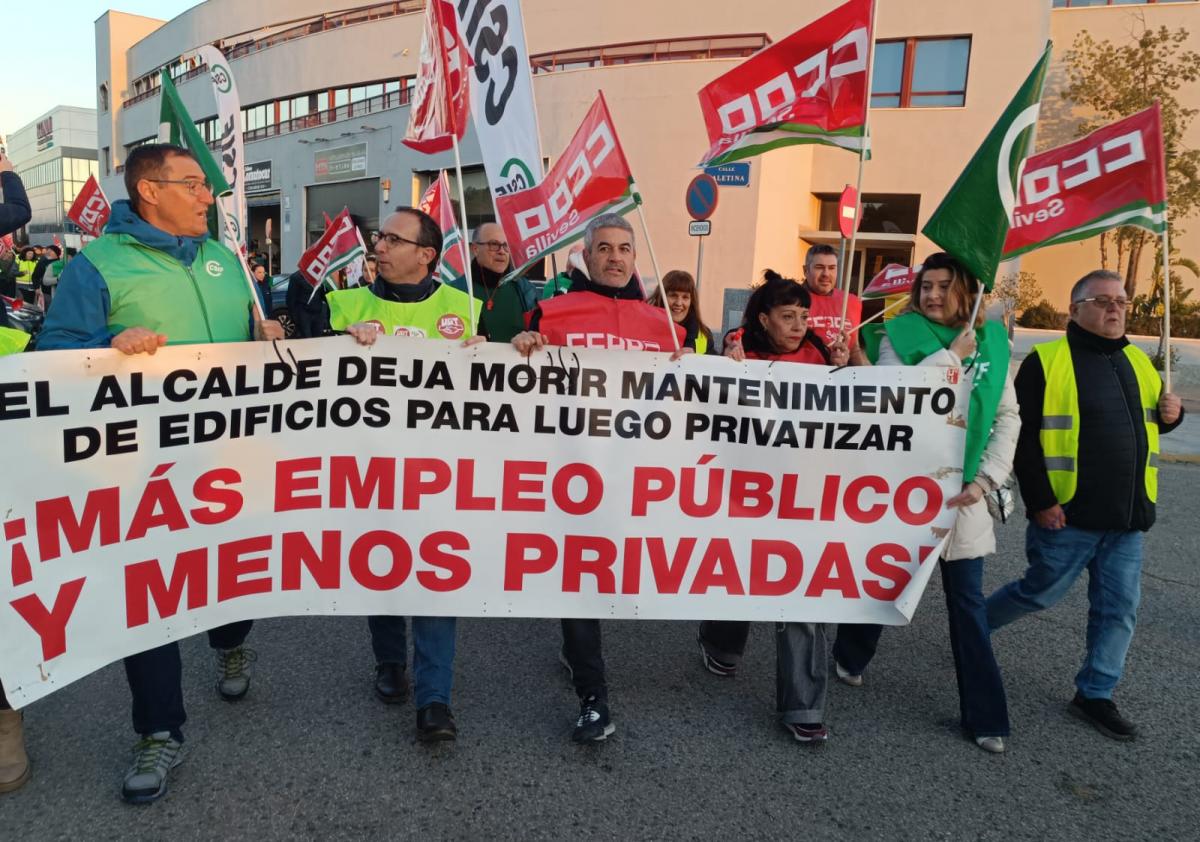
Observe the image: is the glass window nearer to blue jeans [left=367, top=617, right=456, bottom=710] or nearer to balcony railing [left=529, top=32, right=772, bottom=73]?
balcony railing [left=529, top=32, right=772, bottom=73]

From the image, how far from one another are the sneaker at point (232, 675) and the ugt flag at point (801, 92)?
3.13 metres

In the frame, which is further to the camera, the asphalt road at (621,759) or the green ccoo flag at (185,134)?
the green ccoo flag at (185,134)

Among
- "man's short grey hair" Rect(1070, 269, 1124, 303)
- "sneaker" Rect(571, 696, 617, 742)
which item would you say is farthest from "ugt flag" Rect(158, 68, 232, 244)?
"man's short grey hair" Rect(1070, 269, 1124, 303)

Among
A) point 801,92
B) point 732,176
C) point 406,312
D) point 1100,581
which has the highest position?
point 732,176

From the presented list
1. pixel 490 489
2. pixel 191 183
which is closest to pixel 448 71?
pixel 191 183

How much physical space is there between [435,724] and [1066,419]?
2792 millimetres

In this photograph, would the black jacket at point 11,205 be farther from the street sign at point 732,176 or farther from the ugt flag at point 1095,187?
the street sign at point 732,176

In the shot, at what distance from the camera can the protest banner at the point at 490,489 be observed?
2.68 metres

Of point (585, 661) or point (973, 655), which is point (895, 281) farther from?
point (585, 661)

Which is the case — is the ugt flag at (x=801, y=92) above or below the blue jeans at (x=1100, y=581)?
above

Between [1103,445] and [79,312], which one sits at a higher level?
[79,312]

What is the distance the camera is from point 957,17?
18.8m

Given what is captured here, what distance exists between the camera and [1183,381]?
14812 millimetres

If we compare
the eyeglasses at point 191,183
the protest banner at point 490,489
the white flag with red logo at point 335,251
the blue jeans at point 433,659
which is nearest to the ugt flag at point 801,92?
the protest banner at point 490,489
